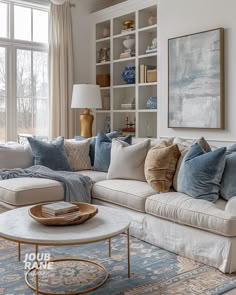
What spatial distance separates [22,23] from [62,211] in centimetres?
407

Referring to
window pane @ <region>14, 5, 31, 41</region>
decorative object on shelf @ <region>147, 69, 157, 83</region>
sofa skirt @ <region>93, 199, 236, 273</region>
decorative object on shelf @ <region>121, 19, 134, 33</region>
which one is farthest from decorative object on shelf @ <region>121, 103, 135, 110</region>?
sofa skirt @ <region>93, 199, 236, 273</region>

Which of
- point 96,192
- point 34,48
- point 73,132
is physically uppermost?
point 34,48

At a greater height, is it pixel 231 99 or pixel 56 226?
pixel 231 99

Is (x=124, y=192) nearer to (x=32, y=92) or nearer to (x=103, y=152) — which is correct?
(x=103, y=152)

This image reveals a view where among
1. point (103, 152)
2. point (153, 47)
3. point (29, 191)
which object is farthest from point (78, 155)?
point (153, 47)

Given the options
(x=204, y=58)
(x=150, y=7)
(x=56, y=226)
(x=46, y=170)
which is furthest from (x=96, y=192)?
(x=150, y=7)

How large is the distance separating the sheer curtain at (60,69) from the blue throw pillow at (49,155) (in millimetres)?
1489

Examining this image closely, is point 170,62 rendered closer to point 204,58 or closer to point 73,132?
point 204,58

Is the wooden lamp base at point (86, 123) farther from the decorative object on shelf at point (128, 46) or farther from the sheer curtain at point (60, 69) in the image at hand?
the decorative object on shelf at point (128, 46)

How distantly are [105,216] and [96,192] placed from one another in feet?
4.33

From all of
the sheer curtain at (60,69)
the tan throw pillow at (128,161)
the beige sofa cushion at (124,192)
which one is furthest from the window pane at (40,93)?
the beige sofa cushion at (124,192)

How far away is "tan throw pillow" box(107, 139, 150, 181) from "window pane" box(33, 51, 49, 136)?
218 centimetres

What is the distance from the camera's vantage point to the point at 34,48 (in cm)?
597

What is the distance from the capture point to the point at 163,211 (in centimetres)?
325
